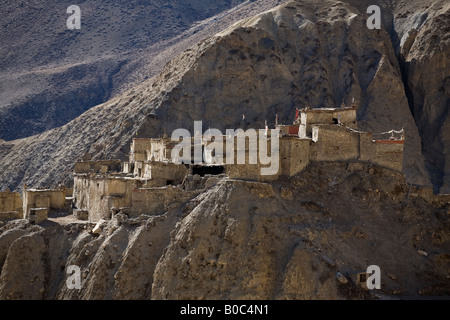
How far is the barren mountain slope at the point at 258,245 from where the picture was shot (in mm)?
52406

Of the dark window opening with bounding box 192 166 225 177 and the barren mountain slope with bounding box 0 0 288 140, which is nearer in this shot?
the dark window opening with bounding box 192 166 225 177

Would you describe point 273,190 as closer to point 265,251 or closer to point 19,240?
point 265,251

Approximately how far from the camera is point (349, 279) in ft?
171

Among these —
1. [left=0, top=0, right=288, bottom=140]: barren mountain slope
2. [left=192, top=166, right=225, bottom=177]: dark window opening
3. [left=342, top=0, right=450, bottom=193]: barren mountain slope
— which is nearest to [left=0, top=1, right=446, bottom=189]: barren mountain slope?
[left=342, top=0, right=450, bottom=193]: barren mountain slope

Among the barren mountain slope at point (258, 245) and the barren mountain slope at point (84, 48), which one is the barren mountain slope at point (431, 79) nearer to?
the barren mountain slope at point (258, 245)

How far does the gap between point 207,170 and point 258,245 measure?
10781 mm

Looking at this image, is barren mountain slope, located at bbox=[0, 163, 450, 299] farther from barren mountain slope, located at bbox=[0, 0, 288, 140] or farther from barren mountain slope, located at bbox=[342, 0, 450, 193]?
barren mountain slope, located at bbox=[0, 0, 288, 140]

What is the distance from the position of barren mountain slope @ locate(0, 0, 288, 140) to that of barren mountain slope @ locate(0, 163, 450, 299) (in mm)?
71874

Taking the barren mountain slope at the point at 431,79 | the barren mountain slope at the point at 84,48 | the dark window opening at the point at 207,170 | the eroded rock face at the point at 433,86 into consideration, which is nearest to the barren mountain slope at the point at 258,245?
the dark window opening at the point at 207,170

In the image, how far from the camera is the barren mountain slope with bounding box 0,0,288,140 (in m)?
136

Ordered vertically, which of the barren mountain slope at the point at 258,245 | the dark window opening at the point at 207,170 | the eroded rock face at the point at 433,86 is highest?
the eroded rock face at the point at 433,86

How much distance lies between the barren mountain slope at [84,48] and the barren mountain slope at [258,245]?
7187cm

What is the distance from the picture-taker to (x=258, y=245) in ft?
176
